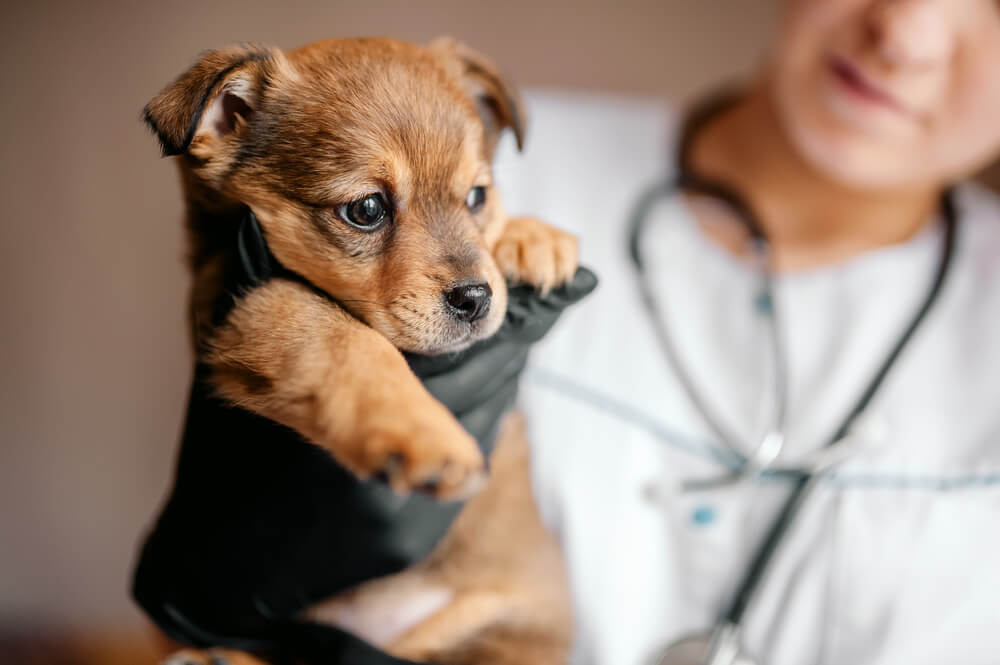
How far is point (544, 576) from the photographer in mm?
1684

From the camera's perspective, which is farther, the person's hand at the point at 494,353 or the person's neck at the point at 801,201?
the person's neck at the point at 801,201

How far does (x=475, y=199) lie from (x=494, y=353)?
302mm

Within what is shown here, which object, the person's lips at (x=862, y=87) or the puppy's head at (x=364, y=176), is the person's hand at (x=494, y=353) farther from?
the person's lips at (x=862, y=87)

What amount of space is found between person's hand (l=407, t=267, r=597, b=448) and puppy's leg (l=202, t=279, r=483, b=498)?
0.19 m

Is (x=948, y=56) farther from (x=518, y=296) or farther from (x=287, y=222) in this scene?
(x=287, y=222)

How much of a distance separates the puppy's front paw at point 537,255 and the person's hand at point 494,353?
0.8 inches

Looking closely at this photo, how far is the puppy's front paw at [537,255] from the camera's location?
127cm

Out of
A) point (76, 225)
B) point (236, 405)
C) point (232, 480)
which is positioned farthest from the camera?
point (76, 225)

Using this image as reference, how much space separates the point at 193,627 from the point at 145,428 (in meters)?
0.63

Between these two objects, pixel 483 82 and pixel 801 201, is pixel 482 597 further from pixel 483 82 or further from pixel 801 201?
pixel 801 201

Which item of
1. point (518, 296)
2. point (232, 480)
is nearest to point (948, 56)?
point (518, 296)

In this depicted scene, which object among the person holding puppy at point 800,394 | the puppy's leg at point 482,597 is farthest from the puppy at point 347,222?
the puppy's leg at point 482,597

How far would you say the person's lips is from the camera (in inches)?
77.5

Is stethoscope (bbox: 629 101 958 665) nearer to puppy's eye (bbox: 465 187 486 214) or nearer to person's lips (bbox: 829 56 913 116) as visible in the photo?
person's lips (bbox: 829 56 913 116)
